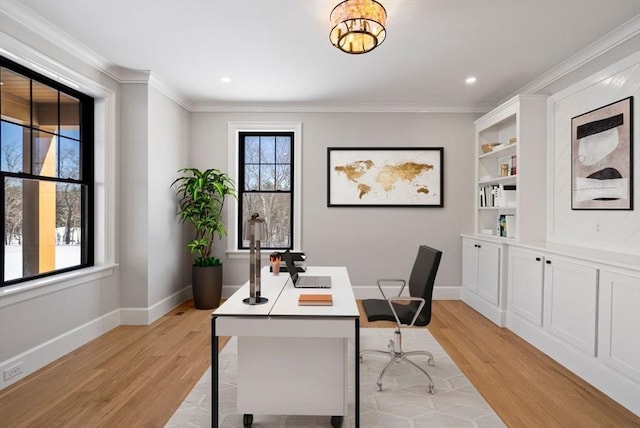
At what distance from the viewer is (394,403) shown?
2350 mm

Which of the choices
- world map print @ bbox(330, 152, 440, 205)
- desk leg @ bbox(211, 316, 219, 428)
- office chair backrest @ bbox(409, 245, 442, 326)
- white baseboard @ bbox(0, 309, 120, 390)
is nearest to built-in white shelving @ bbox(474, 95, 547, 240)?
world map print @ bbox(330, 152, 440, 205)

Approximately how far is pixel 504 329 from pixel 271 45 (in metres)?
3.72

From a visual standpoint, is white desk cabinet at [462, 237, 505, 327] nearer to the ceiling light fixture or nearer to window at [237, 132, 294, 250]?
window at [237, 132, 294, 250]

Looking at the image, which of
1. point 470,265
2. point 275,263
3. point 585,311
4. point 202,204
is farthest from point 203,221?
point 585,311

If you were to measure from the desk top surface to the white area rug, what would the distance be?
721mm

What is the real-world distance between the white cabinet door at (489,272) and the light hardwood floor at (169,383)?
0.46m

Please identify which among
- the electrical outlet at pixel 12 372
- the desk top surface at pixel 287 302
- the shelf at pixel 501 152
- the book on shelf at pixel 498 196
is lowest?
the electrical outlet at pixel 12 372

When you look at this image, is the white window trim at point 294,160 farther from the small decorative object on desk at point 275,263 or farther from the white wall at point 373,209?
the small decorative object on desk at point 275,263

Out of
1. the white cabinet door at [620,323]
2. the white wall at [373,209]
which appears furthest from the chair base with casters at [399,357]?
the white wall at [373,209]

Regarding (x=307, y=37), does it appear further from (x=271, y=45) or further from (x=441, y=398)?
(x=441, y=398)

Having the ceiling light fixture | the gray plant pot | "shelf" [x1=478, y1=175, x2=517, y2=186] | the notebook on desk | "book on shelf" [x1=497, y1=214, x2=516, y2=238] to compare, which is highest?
the ceiling light fixture

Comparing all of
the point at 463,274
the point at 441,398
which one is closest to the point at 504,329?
the point at 463,274

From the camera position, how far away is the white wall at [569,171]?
279cm

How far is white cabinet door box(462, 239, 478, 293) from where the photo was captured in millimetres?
4551
